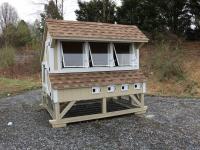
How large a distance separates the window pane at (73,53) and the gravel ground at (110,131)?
5.61ft

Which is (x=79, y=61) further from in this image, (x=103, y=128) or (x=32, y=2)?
(x=32, y=2)

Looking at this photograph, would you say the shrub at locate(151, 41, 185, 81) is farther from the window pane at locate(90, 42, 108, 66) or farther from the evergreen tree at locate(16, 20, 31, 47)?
the evergreen tree at locate(16, 20, 31, 47)

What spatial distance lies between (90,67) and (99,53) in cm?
53

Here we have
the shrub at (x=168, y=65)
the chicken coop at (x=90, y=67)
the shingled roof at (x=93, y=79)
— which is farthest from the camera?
the shrub at (x=168, y=65)

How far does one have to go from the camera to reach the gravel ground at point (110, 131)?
5090 mm

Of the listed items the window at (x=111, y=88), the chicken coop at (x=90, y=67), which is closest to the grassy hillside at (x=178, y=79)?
the chicken coop at (x=90, y=67)

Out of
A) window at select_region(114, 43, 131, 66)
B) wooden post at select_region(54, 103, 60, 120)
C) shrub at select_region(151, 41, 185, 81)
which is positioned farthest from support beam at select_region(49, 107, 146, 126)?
shrub at select_region(151, 41, 185, 81)

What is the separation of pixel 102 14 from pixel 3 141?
1577 centimetres

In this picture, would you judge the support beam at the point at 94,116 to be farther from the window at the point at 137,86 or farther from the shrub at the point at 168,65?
the shrub at the point at 168,65

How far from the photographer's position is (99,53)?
7.05 m

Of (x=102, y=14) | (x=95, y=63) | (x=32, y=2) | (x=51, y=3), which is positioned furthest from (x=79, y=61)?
(x=32, y=2)

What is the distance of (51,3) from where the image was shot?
2209 centimetres

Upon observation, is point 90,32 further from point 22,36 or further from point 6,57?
point 22,36

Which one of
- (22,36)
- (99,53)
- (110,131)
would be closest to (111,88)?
(99,53)
